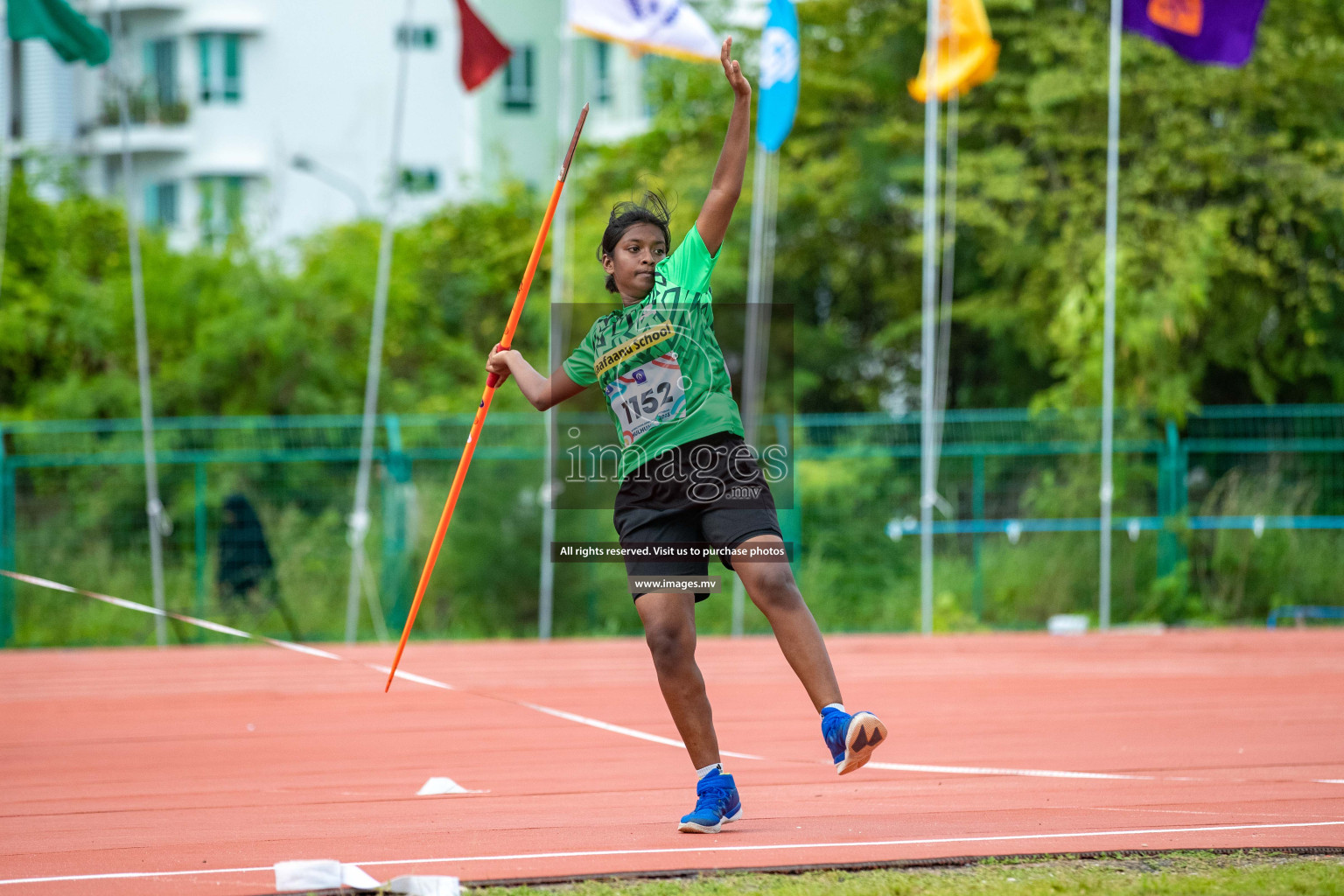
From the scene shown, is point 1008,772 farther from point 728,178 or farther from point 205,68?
point 205,68

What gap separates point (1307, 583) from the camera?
1321 centimetres

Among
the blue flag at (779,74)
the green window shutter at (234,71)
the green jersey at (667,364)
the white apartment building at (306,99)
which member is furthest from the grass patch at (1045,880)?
the green window shutter at (234,71)

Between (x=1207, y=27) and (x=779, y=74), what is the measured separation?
3511 mm

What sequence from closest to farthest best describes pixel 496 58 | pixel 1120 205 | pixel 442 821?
pixel 442 821 < pixel 496 58 < pixel 1120 205

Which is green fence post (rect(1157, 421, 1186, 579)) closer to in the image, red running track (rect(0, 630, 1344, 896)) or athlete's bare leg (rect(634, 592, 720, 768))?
red running track (rect(0, 630, 1344, 896))

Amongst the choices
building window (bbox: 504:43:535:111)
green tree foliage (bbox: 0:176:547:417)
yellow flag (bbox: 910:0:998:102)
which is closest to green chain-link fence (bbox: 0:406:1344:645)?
green tree foliage (bbox: 0:176:547:417)

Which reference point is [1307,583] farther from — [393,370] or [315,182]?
[315,182]

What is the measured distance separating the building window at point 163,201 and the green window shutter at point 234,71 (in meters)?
2.26

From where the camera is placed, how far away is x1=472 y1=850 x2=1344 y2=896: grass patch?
9.93 feet

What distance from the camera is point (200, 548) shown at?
13016 mm

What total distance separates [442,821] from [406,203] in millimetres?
24959

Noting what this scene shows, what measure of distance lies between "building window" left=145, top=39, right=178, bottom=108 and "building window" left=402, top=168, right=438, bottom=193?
210 inches

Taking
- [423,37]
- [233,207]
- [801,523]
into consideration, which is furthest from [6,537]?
[423,37]

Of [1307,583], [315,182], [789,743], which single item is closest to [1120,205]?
[1307,583]
